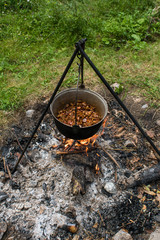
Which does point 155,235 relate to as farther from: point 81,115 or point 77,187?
point 81,115

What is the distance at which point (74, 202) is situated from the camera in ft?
7.31

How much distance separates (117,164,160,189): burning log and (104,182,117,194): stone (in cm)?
10

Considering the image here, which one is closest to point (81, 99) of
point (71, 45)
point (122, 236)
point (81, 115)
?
point (81, 115)

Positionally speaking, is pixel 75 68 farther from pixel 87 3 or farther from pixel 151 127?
pixel 87 3

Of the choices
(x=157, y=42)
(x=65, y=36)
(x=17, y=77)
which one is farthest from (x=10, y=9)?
(x=157, y=42)

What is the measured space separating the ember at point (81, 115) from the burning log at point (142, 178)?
2.76 feet

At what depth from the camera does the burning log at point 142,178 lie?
7.66ft

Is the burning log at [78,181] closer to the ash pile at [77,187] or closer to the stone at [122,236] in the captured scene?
the ash pile at [77,187]

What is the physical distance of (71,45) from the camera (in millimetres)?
4762

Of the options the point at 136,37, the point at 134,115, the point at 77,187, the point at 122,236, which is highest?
the point at 136,37

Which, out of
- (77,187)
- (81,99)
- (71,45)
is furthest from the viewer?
(71,45)

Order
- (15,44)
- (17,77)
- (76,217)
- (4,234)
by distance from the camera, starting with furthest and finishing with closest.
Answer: (15,44)
(17,77)
(76,217)
(4,234)

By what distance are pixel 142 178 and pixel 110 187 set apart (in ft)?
Answer: 1.34

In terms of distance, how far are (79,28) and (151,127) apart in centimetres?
325
